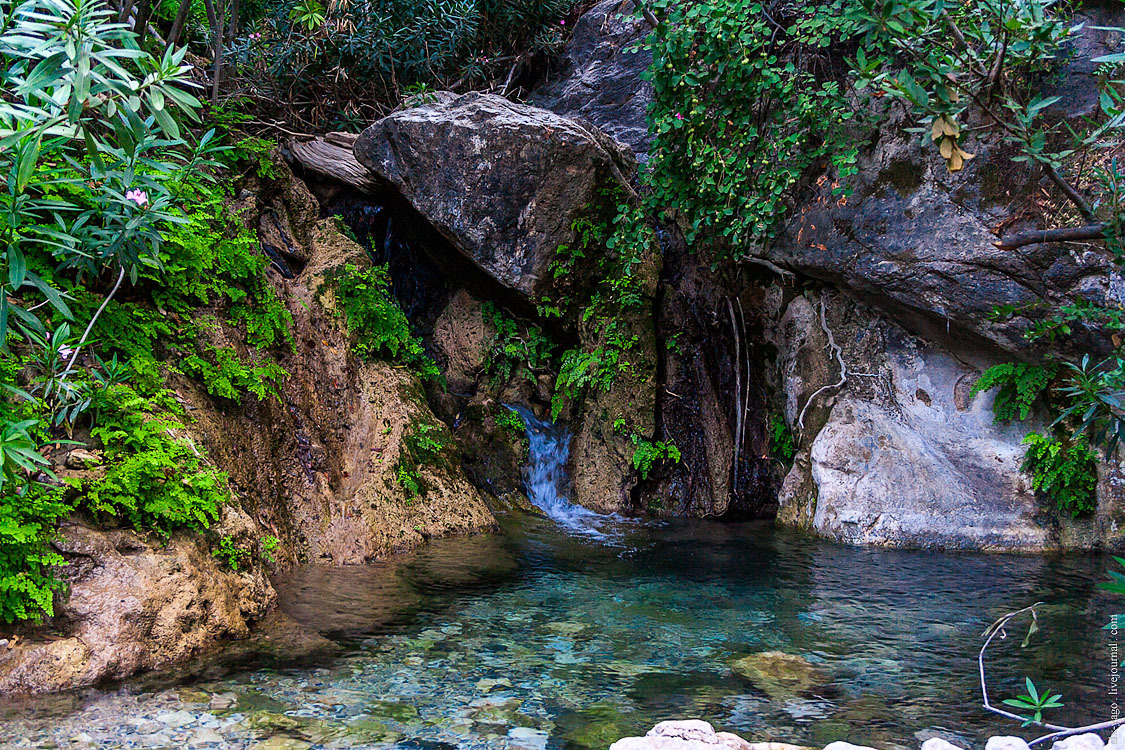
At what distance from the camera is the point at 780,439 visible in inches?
378

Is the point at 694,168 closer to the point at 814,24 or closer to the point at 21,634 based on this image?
the point at 814,24

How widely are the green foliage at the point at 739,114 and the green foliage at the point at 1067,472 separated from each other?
3437 millimetres

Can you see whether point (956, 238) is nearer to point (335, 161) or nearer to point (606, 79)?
point (606, 79)

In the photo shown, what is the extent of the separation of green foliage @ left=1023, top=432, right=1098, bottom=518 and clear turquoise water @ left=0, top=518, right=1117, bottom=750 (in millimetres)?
648

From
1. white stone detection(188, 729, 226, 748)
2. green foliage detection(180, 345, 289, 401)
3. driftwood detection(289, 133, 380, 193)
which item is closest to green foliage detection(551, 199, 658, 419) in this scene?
driftwood detection(289, 133, 380, 193)

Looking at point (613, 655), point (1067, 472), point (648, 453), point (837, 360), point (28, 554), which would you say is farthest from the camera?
point (648, 453)

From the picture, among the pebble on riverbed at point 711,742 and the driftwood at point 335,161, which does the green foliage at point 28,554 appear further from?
the driftwood at point 335,161

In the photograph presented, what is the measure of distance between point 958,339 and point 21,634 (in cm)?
854

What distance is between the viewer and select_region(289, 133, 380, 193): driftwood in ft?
31.3

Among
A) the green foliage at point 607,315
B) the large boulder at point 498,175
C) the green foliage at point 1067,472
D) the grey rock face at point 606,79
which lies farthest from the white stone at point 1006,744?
the grey rock face at point 606,79

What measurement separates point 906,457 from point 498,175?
18.7 ft

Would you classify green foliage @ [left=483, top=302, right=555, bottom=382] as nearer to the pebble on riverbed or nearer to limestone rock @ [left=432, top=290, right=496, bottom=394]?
limestone rock @ [left=432, top=290, right=496, bottom=394]

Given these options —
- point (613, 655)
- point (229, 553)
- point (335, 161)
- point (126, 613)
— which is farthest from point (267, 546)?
point (335, 161)

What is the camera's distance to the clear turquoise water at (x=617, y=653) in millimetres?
3664
